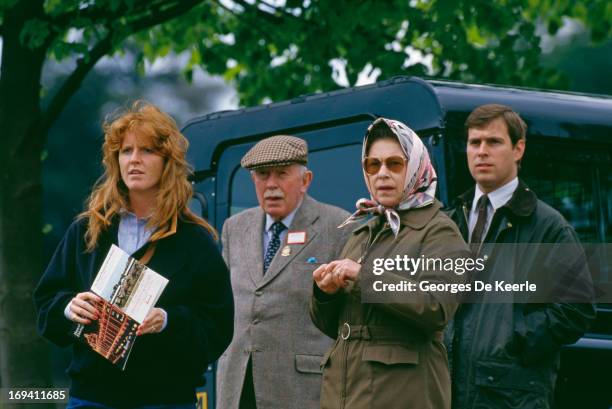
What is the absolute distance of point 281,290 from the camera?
17.4 ft

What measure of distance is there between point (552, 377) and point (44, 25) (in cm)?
443

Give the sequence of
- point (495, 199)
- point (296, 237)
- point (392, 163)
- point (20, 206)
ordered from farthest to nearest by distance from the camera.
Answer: point (20, 206), point (296, 237), point (495, 199), point (392, 163)

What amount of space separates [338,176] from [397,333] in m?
2.23

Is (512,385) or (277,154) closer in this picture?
(512,385)

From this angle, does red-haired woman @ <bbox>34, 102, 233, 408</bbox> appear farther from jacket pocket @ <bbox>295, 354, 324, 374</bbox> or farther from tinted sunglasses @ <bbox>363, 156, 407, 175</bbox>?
jacket pocket @ <bbox>295, 354, 324, 374</bbox>

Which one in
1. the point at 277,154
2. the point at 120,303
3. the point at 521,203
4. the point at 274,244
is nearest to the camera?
the point at 120,303

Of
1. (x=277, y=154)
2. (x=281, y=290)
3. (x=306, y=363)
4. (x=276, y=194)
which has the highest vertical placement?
(x=277, y=154)

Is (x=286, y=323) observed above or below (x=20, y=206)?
below

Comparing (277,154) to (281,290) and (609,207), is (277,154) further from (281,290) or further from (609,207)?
(609,207)

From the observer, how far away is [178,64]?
35.8m

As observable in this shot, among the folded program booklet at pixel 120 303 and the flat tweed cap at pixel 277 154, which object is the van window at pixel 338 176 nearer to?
the flat tweed cap at pixel 277 154

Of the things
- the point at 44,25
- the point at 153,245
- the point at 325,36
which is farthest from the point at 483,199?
the point at 325,36

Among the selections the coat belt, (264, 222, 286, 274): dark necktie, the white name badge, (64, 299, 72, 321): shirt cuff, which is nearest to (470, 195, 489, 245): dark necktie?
the coat belt

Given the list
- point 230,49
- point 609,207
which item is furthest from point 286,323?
point 230,49
